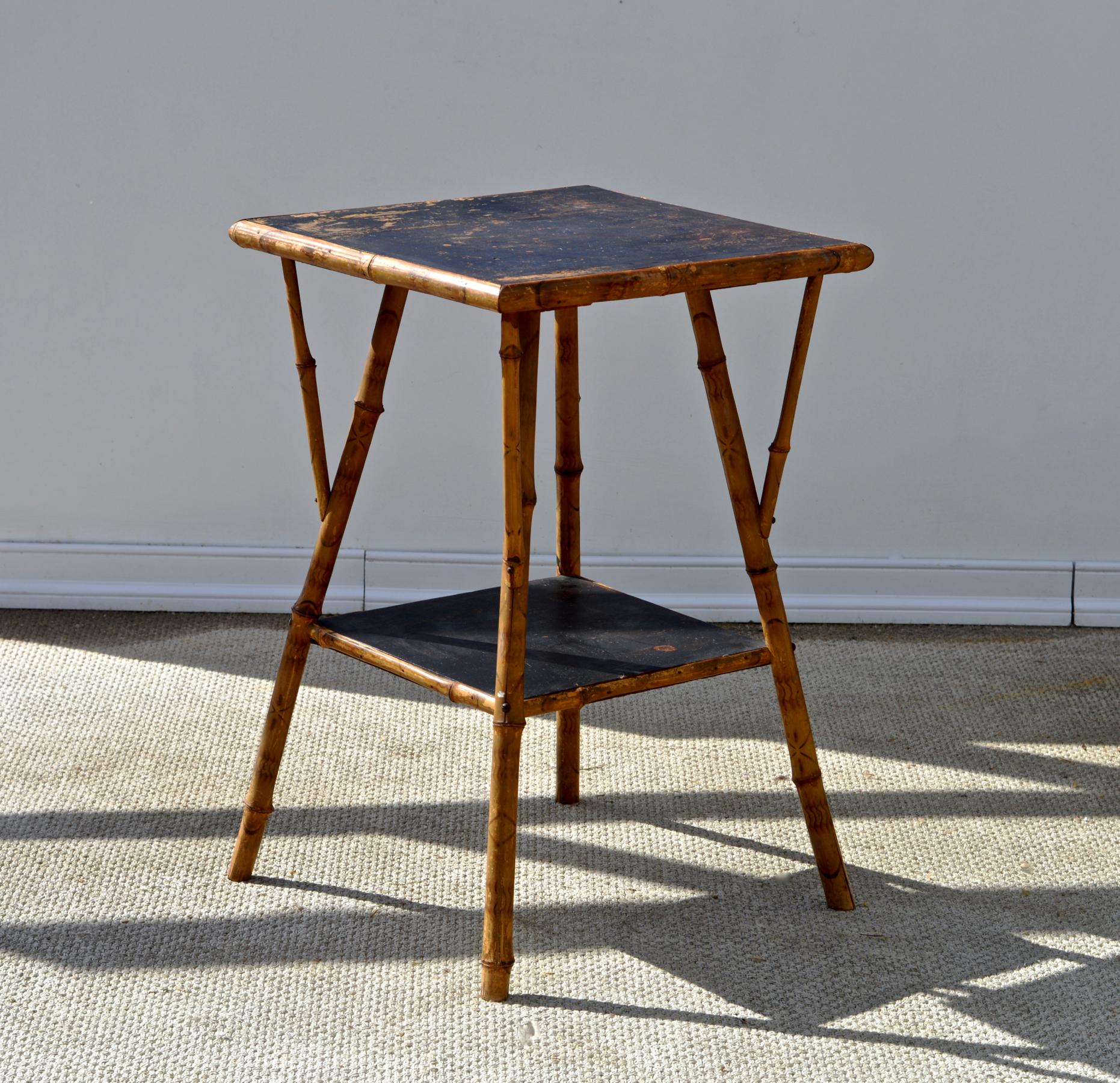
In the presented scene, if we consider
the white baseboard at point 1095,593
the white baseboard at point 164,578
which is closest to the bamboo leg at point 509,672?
the white baseboard at point 164,578

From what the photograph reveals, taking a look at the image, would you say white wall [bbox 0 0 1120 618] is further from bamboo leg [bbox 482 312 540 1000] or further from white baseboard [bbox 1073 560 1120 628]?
bamboo leg [bbox 482 312 540 1000]

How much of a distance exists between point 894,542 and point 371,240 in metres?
1.56

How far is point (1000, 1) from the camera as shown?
2.50 m

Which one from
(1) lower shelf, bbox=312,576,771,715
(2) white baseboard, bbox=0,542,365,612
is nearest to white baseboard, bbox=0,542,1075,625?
(2) white baseboard, bbox=0,542,365,612

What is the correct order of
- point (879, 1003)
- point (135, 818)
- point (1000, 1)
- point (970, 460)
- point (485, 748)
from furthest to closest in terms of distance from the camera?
point (970, 460) < point (1000, 1) < point (485, 748) < point (135, 818) < point (879, 1003)

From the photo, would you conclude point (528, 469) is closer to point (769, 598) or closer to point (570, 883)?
point (769, 598)

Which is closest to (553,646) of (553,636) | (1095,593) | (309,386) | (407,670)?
(553,636)

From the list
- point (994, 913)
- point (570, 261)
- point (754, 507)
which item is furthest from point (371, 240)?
point (994, 913)

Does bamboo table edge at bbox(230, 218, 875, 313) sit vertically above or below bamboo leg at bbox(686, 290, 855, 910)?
above

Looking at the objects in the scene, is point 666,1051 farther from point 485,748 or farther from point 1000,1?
point 1000,1

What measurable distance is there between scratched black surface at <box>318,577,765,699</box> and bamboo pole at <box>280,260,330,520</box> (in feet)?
0.55

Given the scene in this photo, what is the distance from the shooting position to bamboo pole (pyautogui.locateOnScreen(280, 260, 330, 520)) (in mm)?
1557

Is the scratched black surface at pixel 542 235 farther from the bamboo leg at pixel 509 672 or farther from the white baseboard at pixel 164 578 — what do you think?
the white baseboard at pixel 164 578

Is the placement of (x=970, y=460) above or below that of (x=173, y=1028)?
above
